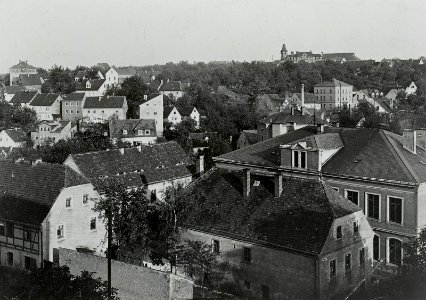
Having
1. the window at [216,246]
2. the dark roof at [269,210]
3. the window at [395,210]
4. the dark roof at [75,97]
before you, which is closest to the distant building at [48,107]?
the dark roof at [75,97]

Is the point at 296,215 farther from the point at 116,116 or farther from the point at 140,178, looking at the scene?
the point at 116,116

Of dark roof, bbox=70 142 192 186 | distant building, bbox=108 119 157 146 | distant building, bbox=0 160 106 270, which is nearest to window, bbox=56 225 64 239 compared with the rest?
distant building, bbox=0 160 106 270

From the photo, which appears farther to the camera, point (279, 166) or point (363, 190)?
point (279, 166)

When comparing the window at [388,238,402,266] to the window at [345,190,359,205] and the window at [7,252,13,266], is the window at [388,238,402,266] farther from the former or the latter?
the window at [7,252,13,266]

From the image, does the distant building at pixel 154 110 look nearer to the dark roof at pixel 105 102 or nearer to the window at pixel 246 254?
the dark roof at pixel 105 102

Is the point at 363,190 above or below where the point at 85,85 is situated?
below

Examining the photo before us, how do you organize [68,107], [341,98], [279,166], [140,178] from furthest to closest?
[341,98] → [68,107] → [140,178] → [279,166]

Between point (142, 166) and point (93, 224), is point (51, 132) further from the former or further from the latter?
point (93, 224)

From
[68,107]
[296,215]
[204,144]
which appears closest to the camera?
[296,215]

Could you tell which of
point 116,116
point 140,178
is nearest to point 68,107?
point 116,116
